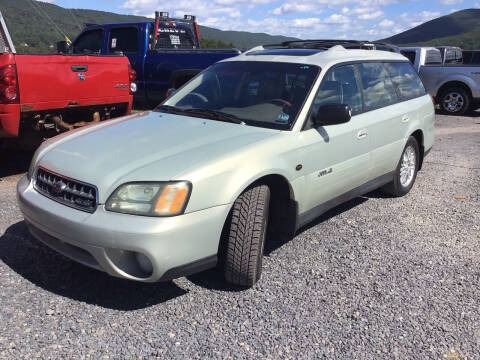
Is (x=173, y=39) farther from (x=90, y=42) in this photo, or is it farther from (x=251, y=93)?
(x=251, y=93)

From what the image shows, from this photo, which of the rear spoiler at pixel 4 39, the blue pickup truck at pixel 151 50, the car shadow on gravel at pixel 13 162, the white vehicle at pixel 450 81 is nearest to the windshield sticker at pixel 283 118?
the car shadow on gravel at pixel 13 162

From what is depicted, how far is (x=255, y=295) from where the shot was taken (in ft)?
10.2

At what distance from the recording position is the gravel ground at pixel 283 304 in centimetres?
258

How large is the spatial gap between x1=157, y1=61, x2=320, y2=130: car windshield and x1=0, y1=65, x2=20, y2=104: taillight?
174cm

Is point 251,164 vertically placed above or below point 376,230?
above

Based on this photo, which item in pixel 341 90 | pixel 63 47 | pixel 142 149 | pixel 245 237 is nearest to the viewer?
pixel 245 237

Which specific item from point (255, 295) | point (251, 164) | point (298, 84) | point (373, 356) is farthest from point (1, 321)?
point (298, 84)

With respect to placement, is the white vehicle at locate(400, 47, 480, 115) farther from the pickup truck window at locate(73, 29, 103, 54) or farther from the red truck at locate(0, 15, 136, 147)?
the red truck at locate(0, 15, 136, 147)

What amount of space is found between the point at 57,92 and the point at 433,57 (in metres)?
11.4

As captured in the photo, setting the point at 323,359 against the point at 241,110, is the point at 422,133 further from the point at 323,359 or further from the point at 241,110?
the point at 323,359

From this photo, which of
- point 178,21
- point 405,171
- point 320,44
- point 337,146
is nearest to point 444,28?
point 178,21

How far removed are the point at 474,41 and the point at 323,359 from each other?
3793 inches

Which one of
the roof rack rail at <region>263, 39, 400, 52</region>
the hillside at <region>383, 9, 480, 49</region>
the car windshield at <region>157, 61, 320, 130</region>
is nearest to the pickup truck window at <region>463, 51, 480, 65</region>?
the roof rack rail at <region>263, 39, 400, 52</region>

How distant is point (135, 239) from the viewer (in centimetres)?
260
